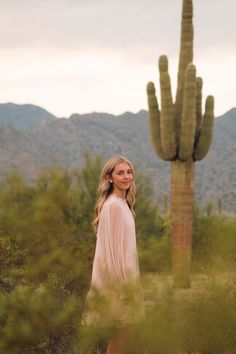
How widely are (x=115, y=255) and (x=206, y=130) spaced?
12.3m

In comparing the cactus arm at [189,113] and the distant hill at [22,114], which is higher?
the distant hill at [22,114]

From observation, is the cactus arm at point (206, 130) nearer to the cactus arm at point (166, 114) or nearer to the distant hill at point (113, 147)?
the cactus arm at point (166, 114)

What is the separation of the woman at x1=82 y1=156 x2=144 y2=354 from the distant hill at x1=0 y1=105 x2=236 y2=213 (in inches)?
2101

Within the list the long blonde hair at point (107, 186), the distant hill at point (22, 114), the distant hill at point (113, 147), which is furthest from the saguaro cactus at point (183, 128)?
the distant hill at point (22, 114)

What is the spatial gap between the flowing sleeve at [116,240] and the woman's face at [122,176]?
0.47 ft

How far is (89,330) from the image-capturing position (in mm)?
3705

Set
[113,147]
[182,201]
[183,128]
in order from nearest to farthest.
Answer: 1. [183,128]
2. [182,201]
3. [113,147]

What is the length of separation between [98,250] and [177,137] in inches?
491

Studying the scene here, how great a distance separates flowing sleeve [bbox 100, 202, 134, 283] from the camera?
420 cm

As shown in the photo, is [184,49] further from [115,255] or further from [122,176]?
[115,255]

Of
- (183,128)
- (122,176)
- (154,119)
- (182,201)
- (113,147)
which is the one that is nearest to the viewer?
(122,176)

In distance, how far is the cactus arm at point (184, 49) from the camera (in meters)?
16.8

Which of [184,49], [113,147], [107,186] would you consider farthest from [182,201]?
[113,147]

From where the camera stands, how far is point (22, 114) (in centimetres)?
16562
